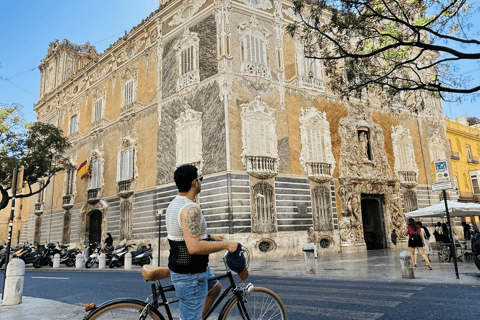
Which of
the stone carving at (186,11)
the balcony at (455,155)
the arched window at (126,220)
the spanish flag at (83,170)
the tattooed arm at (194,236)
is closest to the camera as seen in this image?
the tattooed arm at (194,236)

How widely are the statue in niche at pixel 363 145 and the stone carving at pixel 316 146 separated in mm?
2600

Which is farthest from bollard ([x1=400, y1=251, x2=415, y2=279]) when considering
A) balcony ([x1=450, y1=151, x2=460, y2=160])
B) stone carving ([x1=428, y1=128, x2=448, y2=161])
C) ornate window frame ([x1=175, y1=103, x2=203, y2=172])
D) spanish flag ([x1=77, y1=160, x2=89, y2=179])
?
balcony ([x1=450, y1=151, x2=460, y2=160])

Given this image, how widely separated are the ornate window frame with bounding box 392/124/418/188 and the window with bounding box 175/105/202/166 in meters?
13.6

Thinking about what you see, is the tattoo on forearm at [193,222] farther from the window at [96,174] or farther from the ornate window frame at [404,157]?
the window at [96,174]

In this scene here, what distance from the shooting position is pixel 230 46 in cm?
1927

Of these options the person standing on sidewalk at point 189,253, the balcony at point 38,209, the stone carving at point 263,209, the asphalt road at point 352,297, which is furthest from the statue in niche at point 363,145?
the balcony at point 38,209

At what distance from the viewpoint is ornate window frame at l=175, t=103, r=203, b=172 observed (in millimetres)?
19203

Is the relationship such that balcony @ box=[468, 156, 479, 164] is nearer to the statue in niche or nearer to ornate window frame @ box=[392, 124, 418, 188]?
ornate window frame @ box=[392, 124, 418, 188]

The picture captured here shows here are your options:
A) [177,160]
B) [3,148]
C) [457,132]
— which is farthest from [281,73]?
[457,132]

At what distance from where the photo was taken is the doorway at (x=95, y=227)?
2616cm

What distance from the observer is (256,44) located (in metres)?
20.3

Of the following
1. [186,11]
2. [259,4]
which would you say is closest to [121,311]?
[259,4]

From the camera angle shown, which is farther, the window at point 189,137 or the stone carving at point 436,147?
the stone carving at point 436,147

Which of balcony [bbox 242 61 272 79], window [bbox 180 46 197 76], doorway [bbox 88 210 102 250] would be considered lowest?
doorway [bbox 88 210 102 250]
